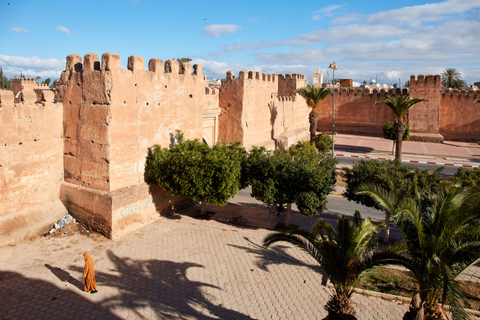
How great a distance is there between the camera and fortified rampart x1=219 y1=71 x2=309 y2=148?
60.8 ft

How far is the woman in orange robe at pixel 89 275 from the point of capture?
841cm

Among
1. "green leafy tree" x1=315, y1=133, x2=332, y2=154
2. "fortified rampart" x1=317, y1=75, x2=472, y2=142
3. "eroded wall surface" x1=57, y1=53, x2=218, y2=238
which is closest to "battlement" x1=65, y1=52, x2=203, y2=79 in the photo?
"eroded wall surface" x1=57, y1=53, x2=218, y2=238

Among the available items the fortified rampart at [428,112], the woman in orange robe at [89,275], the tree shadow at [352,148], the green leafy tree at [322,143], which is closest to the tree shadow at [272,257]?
the woman in orange robe at [89,275]

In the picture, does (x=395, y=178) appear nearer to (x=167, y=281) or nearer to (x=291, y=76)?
(x=167, y=281)

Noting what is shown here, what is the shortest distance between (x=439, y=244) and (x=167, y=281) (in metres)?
5.99

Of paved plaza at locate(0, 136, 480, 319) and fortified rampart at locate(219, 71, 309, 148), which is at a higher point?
fortified rampart at locate(219, 71, 309, 148)

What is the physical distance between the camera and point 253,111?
19812 millimetres

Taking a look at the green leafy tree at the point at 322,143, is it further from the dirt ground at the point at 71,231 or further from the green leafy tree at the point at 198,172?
the dirt ground at the point at 71,231

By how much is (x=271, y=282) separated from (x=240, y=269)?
976mm

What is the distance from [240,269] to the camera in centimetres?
1013

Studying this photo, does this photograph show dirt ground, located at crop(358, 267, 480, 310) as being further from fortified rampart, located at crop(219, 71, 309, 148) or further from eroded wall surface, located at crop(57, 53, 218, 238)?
fortified rampart, located at crop(219, 71, 309, 148)

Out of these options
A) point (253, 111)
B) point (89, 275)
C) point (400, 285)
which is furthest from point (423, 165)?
point (89, 275)

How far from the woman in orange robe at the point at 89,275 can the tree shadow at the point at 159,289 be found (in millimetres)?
353

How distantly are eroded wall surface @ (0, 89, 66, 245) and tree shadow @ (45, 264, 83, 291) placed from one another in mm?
1957
